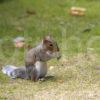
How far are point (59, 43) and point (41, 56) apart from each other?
3212 millimetres

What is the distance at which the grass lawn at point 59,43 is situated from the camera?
955 cm

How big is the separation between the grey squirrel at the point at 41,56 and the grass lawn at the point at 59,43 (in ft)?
0.59

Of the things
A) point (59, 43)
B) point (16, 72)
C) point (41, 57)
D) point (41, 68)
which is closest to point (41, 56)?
point (41, 57)

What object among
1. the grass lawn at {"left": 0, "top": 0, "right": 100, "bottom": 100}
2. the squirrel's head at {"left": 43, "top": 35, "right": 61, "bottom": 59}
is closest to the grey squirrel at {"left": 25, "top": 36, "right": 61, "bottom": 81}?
the squirrel's head at {"left": 43, "top": 35, "right": 61, "bottom": 59}

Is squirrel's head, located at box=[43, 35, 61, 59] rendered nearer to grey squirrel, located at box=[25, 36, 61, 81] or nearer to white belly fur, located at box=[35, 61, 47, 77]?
grey squirrel, located at box=[25, 36, 61, 81]

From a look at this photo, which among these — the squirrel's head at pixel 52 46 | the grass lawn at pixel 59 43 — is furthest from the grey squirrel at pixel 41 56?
the grass lawn at pixel 59 43

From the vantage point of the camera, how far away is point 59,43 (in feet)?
43.4

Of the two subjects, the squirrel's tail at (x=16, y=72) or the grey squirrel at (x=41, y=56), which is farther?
the squirrel's tail at (x=16, y=72)

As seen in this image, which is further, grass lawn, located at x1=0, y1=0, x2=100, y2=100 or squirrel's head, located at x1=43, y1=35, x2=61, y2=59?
squirrel's head, located at x1=43, y1=35, x2=61, y2=59

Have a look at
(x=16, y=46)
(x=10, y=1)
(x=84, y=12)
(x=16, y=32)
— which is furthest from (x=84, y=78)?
(x=10, y=1)

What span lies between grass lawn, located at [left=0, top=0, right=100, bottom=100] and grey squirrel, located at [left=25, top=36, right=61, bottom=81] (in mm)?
179

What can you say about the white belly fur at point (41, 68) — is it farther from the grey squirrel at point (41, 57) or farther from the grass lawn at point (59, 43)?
the grass lawn at point (59, 43)

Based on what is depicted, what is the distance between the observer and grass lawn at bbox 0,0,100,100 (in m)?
9.55

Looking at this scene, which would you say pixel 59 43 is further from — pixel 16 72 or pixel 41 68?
pixel 41 68
